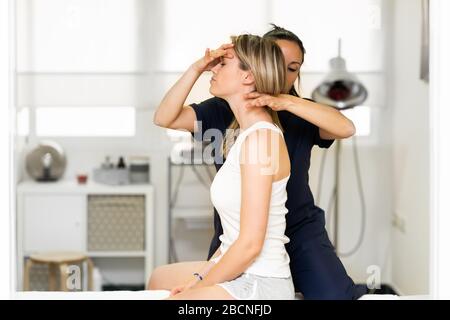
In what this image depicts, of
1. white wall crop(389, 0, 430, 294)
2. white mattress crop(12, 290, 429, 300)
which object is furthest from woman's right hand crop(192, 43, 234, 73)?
white wall crop(389, 0, 430, 294)

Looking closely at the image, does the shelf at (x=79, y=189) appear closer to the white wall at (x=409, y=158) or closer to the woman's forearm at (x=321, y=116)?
the white wall at (x=409, y=158)

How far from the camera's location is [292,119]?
71.9 inches

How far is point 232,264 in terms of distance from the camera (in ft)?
4.84

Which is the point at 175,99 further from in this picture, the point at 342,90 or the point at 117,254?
the point at 117,254

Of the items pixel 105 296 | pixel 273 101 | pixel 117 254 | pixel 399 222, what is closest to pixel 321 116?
pixel 273 101

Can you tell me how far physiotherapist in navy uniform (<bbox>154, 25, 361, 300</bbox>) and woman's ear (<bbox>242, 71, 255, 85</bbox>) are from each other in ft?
0.37

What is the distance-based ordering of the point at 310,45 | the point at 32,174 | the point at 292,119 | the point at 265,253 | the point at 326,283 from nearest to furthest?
1. the point at 265,253
2. the point at 326,283
3. the point at 292,119
4. the point at 310,45
5. the point at 32,174

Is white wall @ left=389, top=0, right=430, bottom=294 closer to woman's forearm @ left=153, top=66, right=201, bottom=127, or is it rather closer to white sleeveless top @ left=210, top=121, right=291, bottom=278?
woman's forearm @ left=153, top=66, right=201, bottom=127

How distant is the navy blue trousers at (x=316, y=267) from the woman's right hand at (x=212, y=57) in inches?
16.6

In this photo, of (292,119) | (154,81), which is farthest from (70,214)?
(292,119)

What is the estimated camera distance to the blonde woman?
143 centimetres

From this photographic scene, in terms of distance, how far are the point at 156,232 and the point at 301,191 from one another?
1754 millimetres

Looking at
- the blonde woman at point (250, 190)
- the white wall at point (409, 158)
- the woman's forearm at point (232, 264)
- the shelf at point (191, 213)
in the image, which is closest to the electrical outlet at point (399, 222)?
the white wall at point (409, 158)
